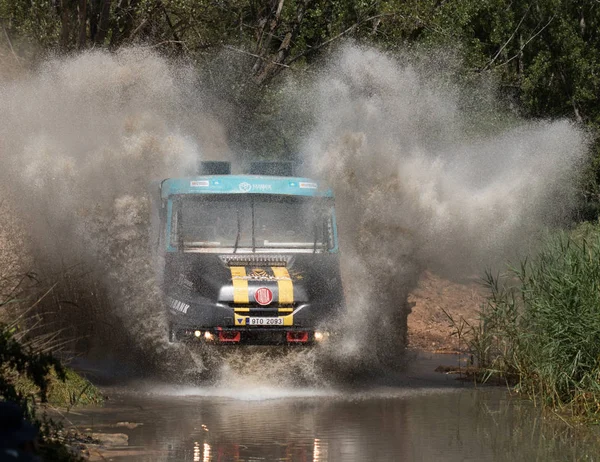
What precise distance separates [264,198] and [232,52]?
10.2 metres

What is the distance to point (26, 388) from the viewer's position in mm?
11266

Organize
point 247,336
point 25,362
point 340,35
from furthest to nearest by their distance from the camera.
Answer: point 340,35, point 247,336, point 25,362

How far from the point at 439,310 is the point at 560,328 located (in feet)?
31.4

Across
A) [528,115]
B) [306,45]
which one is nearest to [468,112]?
[306,45]

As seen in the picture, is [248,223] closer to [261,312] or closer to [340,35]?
[261,312]

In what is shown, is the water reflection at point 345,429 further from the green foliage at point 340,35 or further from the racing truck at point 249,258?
the green foliage at point 340,35

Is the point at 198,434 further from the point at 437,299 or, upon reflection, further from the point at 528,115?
the point at 528,115

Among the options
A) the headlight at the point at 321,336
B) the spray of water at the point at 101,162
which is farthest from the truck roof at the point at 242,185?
the headlight at the point at 321,336

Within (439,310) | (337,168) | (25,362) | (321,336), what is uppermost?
(337,168)

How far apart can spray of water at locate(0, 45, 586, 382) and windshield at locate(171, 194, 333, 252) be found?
78 cm

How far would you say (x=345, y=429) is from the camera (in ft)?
37.0

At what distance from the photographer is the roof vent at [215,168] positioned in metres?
15.0

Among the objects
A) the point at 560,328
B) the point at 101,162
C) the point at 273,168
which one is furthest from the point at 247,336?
the point at 101,162

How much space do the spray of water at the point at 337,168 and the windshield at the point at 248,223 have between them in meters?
0.78
